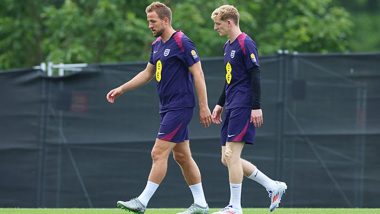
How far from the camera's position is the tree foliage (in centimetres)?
1922

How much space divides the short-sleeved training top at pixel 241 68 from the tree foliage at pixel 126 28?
9309mm

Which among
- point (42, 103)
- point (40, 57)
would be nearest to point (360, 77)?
point (42, 103)

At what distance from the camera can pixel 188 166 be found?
9.96 meters

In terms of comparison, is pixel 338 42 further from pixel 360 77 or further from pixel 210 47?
pixel 360 77

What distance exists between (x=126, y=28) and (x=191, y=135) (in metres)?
5.56

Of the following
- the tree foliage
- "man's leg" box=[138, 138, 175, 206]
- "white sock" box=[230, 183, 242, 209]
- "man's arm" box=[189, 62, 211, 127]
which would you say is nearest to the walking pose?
"white sock" box=[230, 183, 242, 209]

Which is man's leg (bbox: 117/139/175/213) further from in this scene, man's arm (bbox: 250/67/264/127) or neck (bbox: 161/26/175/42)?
neck (bbox: 161/26/175/42)

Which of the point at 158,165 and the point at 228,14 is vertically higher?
the point at 228,14

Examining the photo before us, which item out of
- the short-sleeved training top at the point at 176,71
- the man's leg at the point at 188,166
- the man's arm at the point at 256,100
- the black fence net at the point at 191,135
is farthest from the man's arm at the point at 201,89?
the black fence net at the point at 191,135

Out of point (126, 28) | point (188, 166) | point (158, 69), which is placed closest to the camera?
point (158, 69)

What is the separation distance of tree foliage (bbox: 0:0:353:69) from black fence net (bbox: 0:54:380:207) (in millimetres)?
4698

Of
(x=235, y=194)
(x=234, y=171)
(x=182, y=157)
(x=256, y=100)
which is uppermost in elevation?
(x=256, y=100)

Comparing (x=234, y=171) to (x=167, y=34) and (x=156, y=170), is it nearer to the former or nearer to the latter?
(x=156, y=170)

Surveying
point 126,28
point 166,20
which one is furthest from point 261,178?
point 126,28
